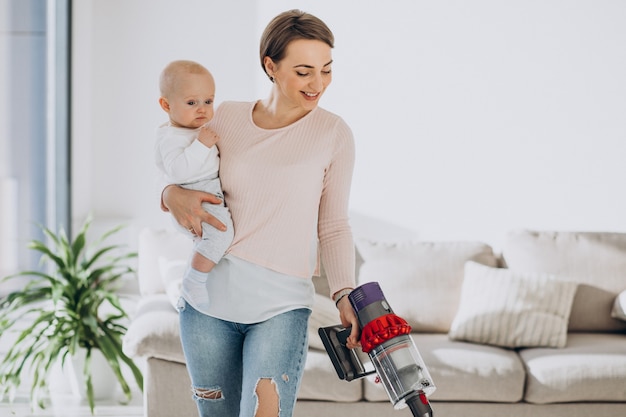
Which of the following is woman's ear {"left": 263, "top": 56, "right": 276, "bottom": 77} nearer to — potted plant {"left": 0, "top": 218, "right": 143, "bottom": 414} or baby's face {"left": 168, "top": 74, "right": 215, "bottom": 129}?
baby's face {"left": 168, "top": 74, "right": 215, "bottom": 129}

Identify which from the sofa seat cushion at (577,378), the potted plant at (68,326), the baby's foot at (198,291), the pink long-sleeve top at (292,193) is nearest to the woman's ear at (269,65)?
the pink long-sleeve top at (292,193)

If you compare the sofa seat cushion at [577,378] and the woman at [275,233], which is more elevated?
the woman at [275,233]

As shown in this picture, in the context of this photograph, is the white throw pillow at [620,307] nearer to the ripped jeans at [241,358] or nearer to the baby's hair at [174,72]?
the ripped jeans at [241,358]

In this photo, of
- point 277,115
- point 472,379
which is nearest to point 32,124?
point 472,379

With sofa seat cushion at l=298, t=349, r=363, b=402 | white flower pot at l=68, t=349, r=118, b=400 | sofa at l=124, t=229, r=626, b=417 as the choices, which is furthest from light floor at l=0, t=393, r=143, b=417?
sofa seat cushion at l=298, t=349, r=363, b=402

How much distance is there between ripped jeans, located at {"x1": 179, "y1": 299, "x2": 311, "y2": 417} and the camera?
156 cm

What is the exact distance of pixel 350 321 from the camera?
5.04ft

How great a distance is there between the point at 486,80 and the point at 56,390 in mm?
2865

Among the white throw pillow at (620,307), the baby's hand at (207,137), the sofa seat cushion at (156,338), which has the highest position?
the baby's hand at (207,137)

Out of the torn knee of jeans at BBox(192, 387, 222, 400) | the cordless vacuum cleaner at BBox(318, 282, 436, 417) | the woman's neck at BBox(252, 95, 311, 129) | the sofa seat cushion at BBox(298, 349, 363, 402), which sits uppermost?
the woman's neck at BBox(252, 95, 311, 129)

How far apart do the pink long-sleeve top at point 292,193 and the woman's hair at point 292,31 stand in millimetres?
149

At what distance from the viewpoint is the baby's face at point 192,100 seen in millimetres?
1696

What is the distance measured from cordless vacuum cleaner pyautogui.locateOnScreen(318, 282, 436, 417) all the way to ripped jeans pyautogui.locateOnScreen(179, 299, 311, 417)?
133 millimetres

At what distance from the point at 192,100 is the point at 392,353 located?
2.17ft
